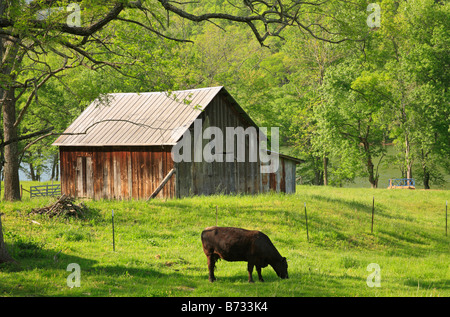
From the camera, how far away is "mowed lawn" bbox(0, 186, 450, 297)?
34.0ft

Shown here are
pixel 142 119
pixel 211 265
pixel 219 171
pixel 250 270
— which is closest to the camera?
pixel 250 270

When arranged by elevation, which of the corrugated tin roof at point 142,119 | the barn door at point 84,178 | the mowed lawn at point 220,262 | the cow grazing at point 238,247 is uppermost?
the corrugated tin roof at point 142,119

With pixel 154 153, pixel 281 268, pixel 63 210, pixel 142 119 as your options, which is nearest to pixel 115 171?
pixel 154 153

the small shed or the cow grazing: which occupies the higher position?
the small shed

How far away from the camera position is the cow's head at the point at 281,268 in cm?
1095

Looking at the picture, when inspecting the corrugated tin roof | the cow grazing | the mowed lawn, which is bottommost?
the mowed lawn

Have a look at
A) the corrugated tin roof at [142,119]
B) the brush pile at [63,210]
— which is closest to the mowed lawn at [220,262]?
the brush pile at [63,210]

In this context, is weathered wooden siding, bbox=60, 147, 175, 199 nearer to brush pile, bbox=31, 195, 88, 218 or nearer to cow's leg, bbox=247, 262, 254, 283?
brush pile, bbox=31, 195, 88, 218

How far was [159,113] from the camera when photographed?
26.6 meters

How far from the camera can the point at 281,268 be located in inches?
433

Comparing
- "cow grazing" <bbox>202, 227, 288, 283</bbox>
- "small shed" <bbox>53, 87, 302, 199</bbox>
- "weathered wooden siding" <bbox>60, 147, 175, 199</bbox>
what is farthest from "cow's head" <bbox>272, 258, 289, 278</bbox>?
"weathered wooden siding" <bbox>60, 147, 175, 199</bbox>

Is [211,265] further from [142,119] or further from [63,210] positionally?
[142,119]

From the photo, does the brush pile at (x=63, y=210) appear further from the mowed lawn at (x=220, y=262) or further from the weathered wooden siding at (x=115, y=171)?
→ the weathered wooden siding at (x=115, y=171)

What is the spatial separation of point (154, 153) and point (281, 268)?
15143mm
